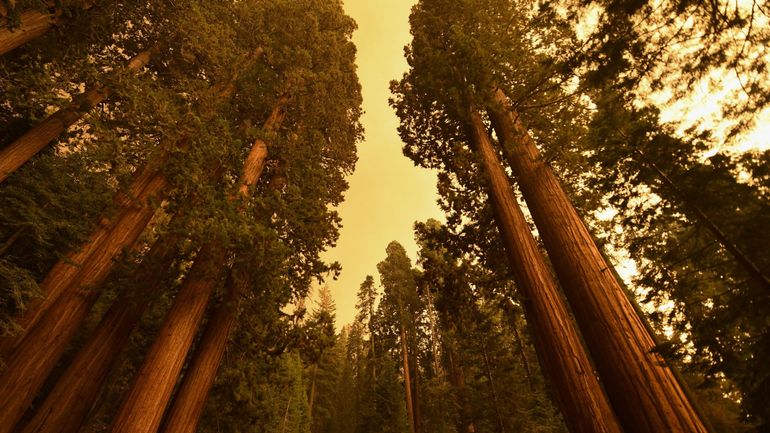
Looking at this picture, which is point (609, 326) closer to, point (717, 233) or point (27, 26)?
point (717, 233)

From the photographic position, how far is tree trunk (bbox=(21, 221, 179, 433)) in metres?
5.52

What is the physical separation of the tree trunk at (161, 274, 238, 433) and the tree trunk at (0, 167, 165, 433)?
1.99 m

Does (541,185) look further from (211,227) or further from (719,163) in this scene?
(211,227)

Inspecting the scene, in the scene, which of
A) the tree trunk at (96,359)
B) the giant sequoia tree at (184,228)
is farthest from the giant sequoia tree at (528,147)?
the tree trunk at (96,359)

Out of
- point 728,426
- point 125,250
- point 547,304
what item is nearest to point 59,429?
point 125,250

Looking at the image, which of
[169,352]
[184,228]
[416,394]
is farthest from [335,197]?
[416,394]

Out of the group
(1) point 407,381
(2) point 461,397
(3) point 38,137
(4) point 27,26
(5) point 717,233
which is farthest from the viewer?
(1) point 407,381

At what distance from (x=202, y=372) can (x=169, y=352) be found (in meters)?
0.93

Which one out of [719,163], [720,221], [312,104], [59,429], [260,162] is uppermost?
[312,104]

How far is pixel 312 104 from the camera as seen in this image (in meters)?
9.45

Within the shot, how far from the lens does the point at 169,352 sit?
4953 millimetres

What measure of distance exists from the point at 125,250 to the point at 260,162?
311cm

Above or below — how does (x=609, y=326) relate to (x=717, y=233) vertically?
below

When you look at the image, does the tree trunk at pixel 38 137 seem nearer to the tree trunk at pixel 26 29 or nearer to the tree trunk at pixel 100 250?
the tree trunk at pixel 26 29
